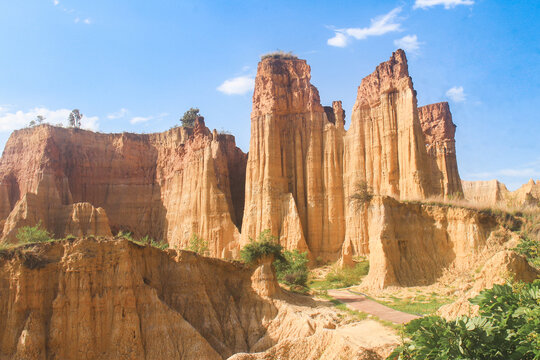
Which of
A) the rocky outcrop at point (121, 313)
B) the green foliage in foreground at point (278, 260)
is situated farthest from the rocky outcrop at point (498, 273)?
the green foliage in foreground at point (278, 260)

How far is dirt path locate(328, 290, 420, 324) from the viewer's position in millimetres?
20489

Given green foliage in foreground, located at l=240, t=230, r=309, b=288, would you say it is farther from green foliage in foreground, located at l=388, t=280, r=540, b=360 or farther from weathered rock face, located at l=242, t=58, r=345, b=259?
green foliage in foreground, located at l=388, t=280, r=540, b=360

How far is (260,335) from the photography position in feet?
70.0

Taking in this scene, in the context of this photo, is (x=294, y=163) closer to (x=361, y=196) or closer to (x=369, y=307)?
(x=361, y=196)

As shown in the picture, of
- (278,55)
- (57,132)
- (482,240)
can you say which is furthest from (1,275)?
(57,132)

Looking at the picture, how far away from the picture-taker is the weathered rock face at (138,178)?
48.6 meters

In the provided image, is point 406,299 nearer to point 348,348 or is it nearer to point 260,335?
point 260,335

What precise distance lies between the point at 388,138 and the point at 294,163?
9.21m

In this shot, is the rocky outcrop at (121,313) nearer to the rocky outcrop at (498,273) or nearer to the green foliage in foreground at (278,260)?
the rocky outcrop at (498,273)

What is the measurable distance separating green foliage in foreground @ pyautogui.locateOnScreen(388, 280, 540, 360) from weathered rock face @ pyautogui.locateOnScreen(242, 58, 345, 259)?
32.3 meters

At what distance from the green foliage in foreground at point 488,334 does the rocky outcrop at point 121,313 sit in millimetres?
7197

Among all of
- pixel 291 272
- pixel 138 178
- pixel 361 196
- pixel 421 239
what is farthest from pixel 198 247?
pixel 421 239

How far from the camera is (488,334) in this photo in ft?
28.7

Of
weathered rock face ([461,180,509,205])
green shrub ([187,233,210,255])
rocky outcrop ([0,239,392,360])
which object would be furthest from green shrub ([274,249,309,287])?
weathered rock face ([461,180,509,205])
